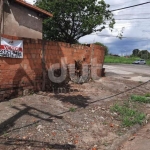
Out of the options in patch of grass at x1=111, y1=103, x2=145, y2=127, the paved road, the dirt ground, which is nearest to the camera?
the dirt ground

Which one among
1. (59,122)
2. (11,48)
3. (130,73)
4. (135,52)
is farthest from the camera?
(135,52)

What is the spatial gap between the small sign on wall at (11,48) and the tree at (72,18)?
54.2 ft

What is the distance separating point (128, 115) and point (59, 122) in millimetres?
2214

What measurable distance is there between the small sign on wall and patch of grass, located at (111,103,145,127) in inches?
130

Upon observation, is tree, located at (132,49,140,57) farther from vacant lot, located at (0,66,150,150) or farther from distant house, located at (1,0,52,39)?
vacant lot, located at (0,66,150,150)

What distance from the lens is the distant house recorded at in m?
9.70

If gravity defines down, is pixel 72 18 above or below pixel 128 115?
above

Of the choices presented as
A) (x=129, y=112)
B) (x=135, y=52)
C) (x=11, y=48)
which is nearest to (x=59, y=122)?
(x=129, y=112)

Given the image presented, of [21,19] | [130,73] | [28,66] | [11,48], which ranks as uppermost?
[21,19]

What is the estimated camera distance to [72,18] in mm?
24281

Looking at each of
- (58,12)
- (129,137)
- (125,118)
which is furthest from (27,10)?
(58,12)

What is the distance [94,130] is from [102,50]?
8176mm

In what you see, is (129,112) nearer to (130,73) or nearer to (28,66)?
(28,66)

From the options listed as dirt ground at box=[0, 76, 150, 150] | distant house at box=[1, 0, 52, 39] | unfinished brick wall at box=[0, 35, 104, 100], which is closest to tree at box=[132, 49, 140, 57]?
distant house at box=[1, 0, 52, 39]
